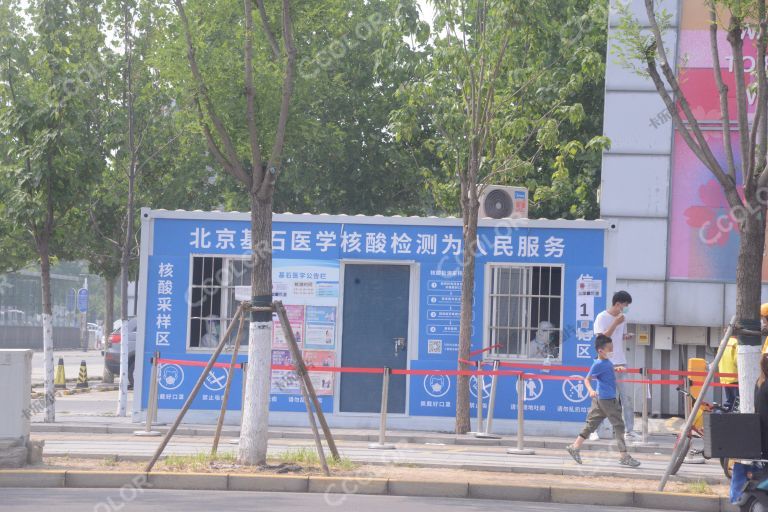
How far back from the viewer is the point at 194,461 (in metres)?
12.7

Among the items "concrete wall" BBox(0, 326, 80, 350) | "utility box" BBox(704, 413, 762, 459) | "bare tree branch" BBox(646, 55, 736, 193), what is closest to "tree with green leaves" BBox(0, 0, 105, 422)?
"bare tree branch" BBox(646, 55, 736, 193)

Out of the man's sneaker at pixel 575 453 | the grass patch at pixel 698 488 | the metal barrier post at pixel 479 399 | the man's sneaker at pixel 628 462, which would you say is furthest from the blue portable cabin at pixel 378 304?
the grass patch at pixel 698 488

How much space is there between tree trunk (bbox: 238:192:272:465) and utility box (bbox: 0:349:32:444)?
93.7 inches

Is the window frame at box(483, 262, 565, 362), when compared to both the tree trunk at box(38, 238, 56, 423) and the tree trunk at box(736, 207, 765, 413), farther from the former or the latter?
the tree trunk at box(38, 238, 56, 423)

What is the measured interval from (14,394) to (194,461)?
2.08 m

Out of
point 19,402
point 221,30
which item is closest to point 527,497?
point 19,402

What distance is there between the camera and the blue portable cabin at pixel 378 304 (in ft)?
58.5

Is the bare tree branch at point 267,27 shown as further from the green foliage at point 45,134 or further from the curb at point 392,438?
the curb at point 392,438

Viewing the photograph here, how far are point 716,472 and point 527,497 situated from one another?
3.13m

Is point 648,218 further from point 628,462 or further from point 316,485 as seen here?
point 316,485

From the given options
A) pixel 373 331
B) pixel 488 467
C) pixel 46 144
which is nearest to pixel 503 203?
pixel 373 331

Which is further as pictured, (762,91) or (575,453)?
(575,453)

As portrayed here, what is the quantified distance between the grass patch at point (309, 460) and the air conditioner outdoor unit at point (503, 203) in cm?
633

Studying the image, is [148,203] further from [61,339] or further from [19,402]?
[61,339]
